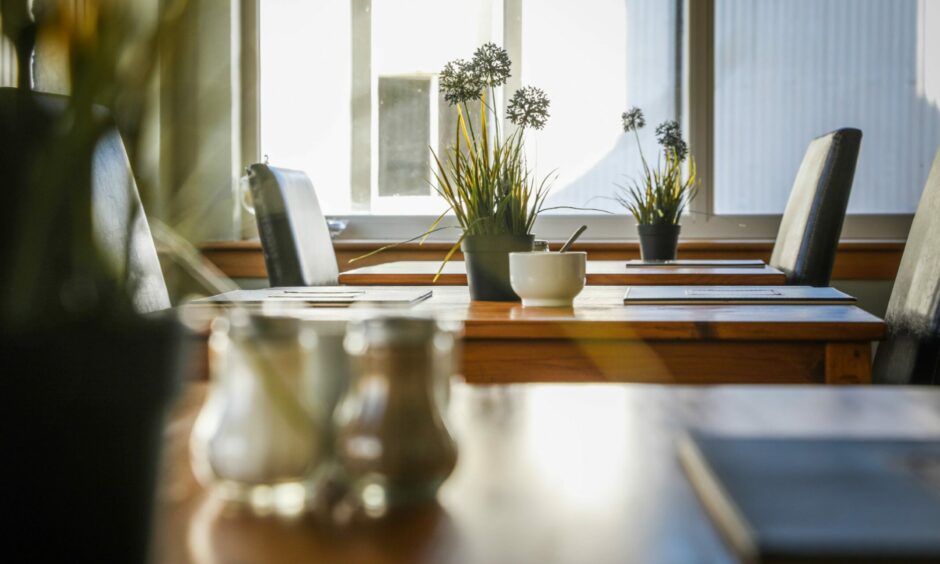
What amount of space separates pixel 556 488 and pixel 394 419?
98 mm

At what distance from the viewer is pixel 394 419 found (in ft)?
1.39

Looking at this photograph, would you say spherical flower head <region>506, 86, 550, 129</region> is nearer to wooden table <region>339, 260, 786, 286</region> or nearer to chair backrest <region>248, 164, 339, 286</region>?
wooden table <region>339, 260, 786, 286</region>

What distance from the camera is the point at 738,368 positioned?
112 centimetres

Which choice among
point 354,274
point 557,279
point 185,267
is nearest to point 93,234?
point 185,267

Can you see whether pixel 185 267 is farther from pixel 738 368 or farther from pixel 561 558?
pixel 738 368

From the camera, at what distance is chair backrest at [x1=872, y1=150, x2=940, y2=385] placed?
133 cm

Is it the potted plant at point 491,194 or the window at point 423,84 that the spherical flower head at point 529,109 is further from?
the window at point 423,84

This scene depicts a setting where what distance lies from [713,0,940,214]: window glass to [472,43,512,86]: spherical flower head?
8.17ft

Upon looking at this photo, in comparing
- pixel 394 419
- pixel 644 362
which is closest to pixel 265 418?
pixel 394 419

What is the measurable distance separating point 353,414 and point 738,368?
81cm

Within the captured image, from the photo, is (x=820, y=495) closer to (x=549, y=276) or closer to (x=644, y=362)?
(x=644, y=362)

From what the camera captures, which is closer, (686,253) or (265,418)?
(265,418)

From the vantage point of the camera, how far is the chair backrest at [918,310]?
4.35ft

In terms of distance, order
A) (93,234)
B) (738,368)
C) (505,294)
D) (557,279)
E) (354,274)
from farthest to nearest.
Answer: (354,274) < (505,294) < (557,279) < (738,368) < (93,234)
